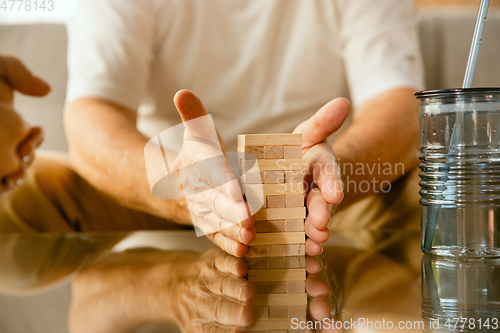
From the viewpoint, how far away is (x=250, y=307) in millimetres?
451

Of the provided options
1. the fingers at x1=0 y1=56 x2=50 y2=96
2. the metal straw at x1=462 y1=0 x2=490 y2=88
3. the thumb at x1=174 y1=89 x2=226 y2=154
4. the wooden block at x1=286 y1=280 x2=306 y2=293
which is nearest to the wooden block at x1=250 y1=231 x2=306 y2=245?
the wooden block at x1=286 y1=280 x2=306 y2=293

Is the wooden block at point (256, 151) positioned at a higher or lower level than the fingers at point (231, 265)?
higher

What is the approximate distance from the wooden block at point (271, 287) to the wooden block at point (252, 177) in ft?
0.49

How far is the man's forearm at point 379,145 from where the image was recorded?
3.46 feet

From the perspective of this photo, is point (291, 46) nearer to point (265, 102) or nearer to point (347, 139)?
point (265, 102)

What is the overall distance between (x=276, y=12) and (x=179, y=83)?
40cm

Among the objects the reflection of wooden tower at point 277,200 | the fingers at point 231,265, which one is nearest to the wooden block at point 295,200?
the reflection of wooden tower at point 277,200

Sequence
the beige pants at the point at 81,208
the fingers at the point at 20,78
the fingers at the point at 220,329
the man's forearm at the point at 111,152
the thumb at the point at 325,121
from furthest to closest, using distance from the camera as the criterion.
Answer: the fingers at the point at 20,78 < the beige pants at the point at 81,208 < the man's forearm at the point at 111,152 < the thumb at the point at 325,121 < the fingers at the point at 220,329

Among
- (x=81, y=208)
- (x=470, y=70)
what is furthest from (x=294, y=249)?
(x=81, y=208)

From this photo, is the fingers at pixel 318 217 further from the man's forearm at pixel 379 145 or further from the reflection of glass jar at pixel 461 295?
the man's forearm at pixel 379 145

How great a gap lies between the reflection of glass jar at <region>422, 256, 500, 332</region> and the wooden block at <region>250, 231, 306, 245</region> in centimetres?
18

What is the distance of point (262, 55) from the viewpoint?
1.40 metres

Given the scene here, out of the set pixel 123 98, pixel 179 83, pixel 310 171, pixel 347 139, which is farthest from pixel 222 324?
pixel 179 83

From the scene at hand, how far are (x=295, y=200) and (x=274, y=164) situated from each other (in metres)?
0.06
